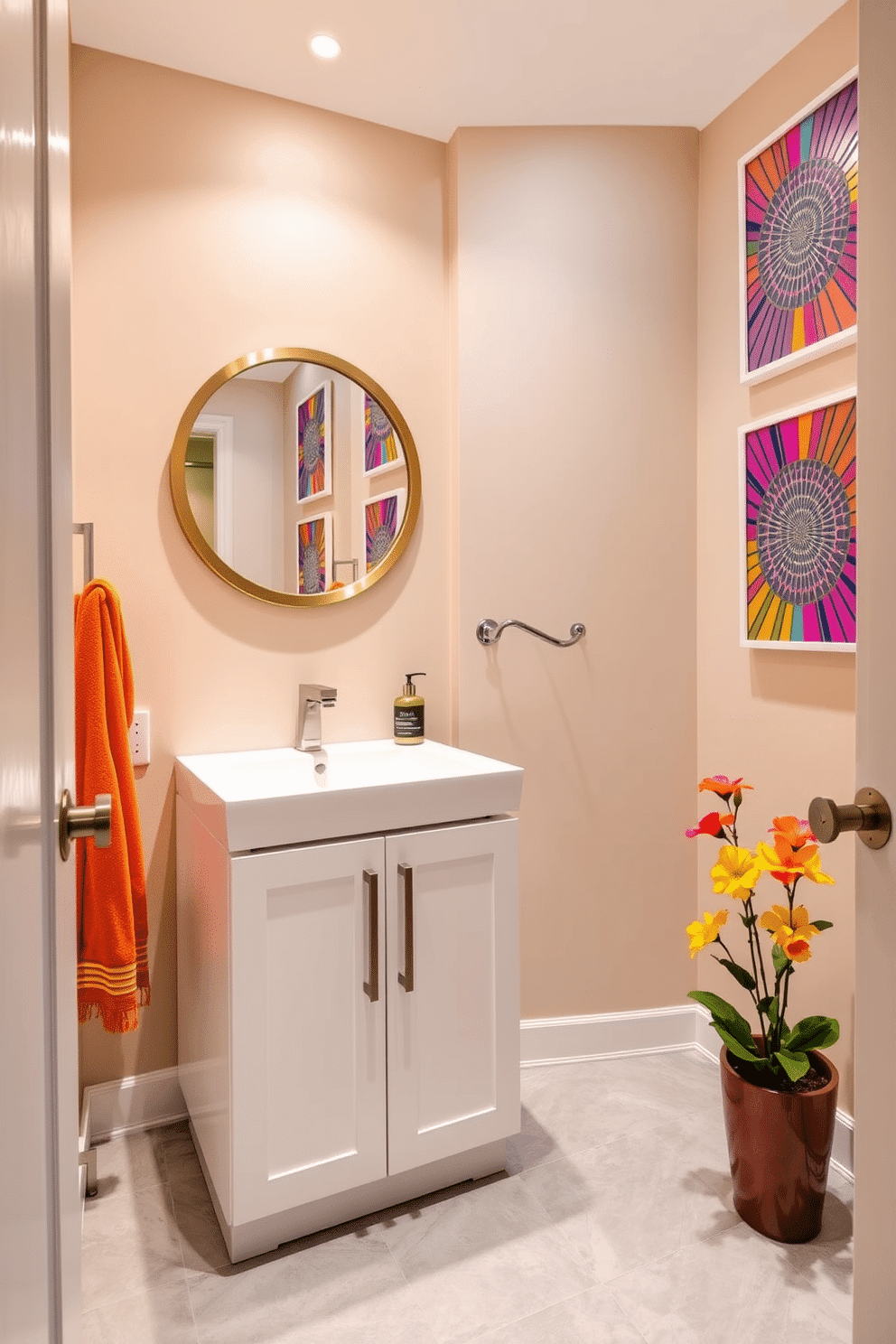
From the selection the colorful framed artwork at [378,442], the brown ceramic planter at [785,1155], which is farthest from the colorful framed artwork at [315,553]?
the brown ceramic planter at [785,1155]

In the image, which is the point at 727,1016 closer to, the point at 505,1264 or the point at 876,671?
the point at 505,1264

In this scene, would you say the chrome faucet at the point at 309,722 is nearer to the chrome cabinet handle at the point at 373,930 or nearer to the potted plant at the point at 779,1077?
the chrome cabinet handle at the point at 373,930

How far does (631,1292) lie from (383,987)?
2.25 ft

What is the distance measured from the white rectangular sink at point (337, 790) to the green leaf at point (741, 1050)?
2.03 ft

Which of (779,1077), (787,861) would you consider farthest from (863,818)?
(779,1077)

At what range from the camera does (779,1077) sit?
5.65 ft

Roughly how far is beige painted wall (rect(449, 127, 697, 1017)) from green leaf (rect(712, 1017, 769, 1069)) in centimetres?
66

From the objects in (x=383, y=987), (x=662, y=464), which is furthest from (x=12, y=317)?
(x=662, y=464)

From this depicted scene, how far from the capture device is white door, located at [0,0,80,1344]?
551 mm

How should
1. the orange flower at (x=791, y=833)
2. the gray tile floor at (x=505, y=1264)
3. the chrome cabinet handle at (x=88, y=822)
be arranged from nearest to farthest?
the chrome cabinet handle at (x=88, y=822) < the gray tile floor at (x=505, y=1264) < the orange flower at (x=791, y=833)

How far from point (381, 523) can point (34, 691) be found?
1654 mm

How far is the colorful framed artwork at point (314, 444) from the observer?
2.19m

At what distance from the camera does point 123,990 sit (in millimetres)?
1803

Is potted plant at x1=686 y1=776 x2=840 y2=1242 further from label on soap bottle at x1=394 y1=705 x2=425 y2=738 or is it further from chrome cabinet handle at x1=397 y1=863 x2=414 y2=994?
label on soap bottle at x1=394 y1=705 x2=425 y2=738
